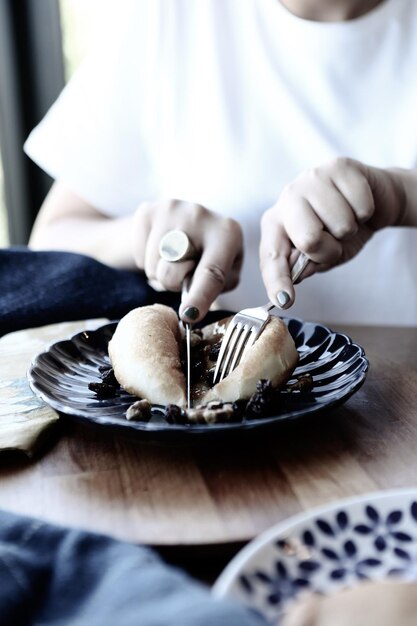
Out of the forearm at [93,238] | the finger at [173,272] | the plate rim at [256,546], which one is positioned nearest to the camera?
the plate rim at [256,546]

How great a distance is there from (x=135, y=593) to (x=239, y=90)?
1.02m

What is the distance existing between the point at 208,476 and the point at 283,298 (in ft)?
0.80

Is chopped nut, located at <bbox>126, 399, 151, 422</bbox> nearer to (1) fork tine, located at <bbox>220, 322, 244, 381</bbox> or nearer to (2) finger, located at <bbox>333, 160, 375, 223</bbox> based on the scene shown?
(1) fork tine, located at <bbox>220, 322, 244, 381</bbox>

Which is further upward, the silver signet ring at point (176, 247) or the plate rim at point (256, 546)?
the plate rim at point (256, 546)

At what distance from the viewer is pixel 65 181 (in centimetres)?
136

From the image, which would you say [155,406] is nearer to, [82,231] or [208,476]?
[208,476]

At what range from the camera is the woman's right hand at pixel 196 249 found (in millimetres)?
834

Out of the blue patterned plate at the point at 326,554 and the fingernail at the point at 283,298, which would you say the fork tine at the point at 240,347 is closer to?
the fingernail at the point at 283,298

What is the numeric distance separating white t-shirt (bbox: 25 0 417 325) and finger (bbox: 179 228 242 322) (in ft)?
0.92

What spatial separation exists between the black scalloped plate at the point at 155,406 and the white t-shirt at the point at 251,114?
447mm

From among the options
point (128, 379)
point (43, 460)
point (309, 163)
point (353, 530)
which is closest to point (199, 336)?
point (128, 379)

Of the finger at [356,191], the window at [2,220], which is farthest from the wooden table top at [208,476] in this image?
the window at [2,220]

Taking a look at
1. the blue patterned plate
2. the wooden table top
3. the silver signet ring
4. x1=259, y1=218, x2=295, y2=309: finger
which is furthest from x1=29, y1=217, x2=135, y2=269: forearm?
the blue patterned plate

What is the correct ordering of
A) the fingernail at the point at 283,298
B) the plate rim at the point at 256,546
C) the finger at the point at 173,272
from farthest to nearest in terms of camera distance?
the finger at the point at 173,272, the fingernail at the point at 283,298, the plate rim at the point at 256,546
